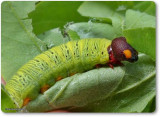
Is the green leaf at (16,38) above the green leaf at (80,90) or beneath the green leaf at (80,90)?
above

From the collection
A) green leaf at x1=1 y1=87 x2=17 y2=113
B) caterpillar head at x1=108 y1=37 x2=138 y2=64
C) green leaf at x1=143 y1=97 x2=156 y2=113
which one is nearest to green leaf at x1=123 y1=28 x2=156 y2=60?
caterpillar head at x1=108 y1=37 x2=138 y2=64

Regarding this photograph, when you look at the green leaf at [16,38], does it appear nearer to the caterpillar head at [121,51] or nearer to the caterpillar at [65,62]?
the caterpillar at [65,62]

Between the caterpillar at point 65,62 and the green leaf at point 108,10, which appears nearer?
the caterpillar at point 65,62

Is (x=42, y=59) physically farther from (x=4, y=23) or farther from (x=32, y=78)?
(x=4, y=23)

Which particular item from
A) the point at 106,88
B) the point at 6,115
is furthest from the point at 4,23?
the point at 106,88

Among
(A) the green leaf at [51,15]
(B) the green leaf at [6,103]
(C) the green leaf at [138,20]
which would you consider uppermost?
(A) the green leaf at [51,15]

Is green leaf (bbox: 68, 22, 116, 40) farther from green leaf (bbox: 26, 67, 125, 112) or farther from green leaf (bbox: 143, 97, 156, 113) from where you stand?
green leaf (bbox: 143, 97, 156, 113)

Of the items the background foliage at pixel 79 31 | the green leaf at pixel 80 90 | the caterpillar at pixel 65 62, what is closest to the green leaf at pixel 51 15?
the background foliage at pixel 79 31
